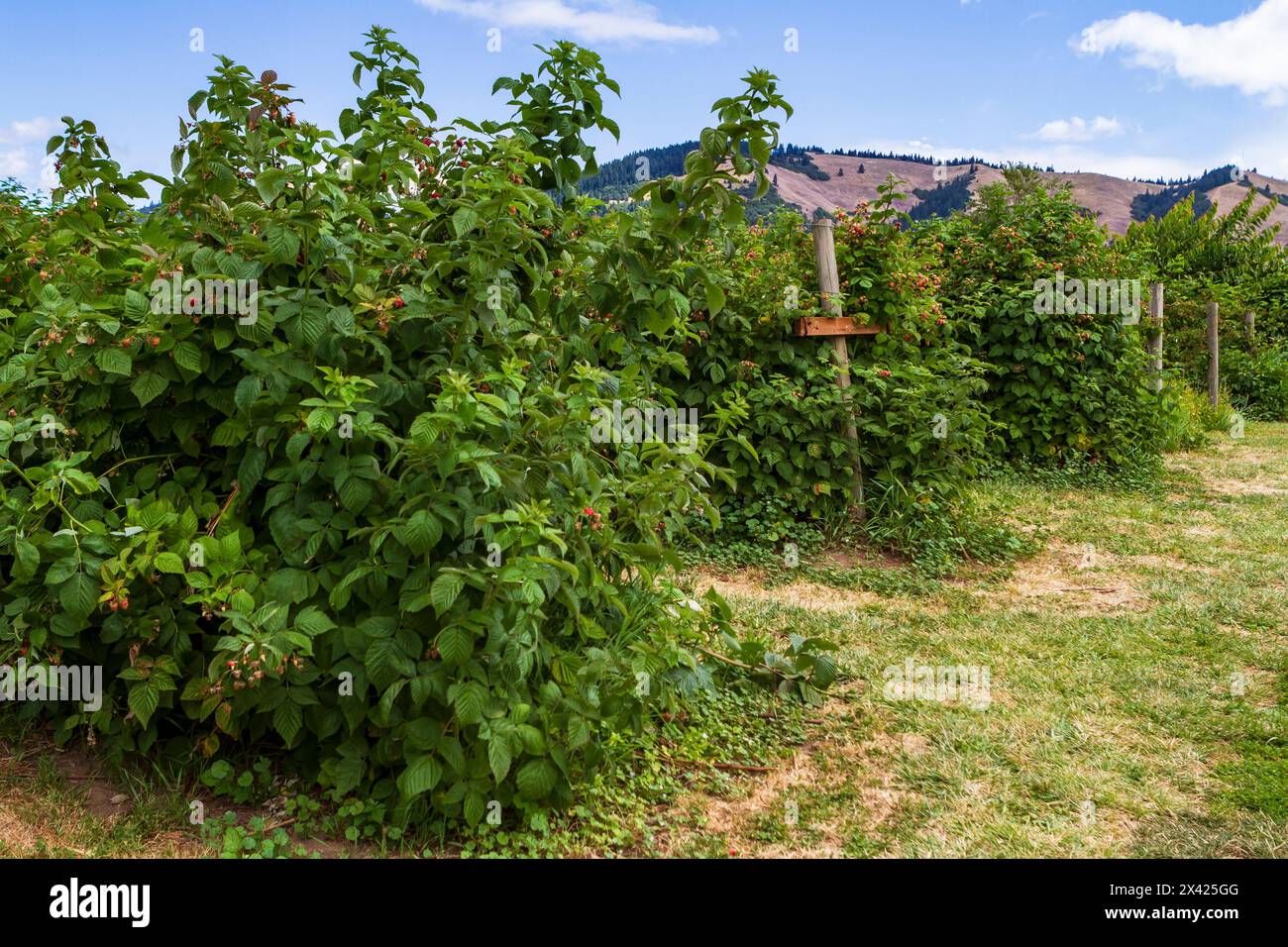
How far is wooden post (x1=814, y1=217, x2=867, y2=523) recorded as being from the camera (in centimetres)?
707

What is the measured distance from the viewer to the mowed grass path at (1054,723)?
3.37 metres

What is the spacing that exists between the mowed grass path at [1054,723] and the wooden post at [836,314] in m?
1.08

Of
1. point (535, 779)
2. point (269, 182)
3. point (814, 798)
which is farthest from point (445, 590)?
point (814, 798)

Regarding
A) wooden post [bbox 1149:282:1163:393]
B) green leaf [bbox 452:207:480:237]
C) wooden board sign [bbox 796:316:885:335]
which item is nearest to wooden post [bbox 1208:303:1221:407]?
Result: wooden post [bbox 1149:282:1163:393]

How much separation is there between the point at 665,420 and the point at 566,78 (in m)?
2.81

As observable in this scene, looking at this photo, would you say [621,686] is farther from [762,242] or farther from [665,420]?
[762,242]

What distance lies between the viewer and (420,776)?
2914 mm

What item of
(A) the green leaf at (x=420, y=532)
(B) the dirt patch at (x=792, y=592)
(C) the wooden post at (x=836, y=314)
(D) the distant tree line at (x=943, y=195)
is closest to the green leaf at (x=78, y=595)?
(A) the green leaf at (x=420, y=532)

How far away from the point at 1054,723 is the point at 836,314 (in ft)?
12.1

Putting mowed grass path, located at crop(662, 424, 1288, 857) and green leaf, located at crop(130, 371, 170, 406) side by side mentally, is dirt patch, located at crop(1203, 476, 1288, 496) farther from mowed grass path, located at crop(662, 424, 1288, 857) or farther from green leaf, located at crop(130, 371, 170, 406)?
green leaf, located at crop(130, 371, 170, 406)

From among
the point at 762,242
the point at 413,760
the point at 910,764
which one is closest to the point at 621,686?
the point at 413,760

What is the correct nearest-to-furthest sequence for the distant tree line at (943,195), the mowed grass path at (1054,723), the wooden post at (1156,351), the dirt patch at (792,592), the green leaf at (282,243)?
the green leaf at (282,243)
the mowed grass path at (1054,723)
the dirt patch at (792,592)
the wooden post at (1156,351)
the distant tree line at (943,195)

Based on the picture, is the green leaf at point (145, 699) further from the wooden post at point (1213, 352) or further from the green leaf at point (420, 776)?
the wooden post at point (1213, 352)

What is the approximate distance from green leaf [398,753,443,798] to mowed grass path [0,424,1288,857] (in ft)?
1.56
